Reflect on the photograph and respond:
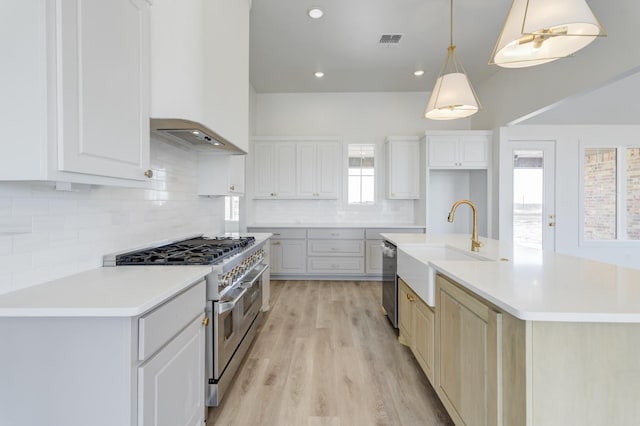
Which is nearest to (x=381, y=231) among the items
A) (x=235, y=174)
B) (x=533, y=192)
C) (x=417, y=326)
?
(x=533, y=192)

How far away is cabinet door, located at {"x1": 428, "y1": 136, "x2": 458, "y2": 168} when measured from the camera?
4715 millimetres

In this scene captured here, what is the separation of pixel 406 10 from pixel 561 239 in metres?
4.18

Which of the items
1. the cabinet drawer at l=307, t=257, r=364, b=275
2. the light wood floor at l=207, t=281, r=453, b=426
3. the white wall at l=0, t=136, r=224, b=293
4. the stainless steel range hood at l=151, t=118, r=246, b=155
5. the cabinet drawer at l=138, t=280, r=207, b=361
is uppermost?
the stainless steel range hood at l=151, t=118, r=246, b=155

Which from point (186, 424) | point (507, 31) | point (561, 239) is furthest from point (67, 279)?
point (561, 239)

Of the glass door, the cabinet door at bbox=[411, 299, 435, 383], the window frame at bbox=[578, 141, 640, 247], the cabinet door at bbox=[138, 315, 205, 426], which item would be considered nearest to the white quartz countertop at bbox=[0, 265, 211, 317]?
the cabinet door at bbox=[138, 315, 205, 426]

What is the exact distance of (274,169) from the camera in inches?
203

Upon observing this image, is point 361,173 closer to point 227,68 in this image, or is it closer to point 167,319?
point 227,68

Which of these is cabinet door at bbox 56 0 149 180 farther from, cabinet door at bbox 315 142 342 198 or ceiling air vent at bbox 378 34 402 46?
cabinet door at bbox 315 142 342 198

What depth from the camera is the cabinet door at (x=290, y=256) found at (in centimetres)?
495

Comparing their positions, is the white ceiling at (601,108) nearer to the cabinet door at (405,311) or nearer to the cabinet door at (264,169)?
the cabinet door at (405,311)

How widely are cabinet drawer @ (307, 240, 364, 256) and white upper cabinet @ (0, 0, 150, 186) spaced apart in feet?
12.0

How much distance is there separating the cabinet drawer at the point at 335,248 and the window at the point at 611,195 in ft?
11.8

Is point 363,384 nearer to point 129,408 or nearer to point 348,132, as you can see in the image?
point 129,408

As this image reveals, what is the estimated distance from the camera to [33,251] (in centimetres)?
131
